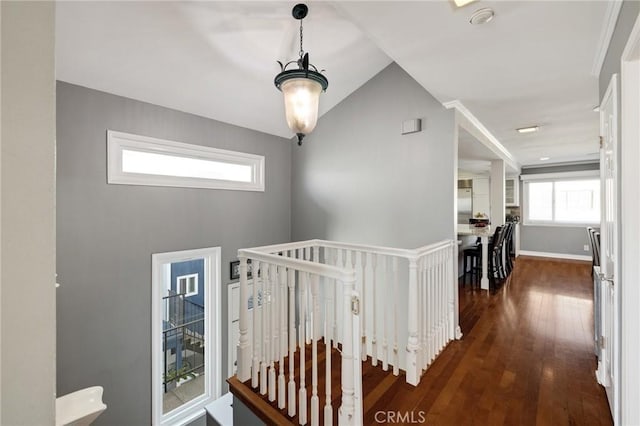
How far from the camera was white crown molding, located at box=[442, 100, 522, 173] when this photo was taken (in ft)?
9.34

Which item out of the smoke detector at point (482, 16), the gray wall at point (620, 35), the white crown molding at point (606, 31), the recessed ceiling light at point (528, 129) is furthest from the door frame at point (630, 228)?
the recessed ceiling light at point (528, 129)

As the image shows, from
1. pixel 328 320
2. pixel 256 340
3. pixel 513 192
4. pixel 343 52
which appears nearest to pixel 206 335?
pixel 256 340

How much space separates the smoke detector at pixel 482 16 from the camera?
1.58 meters

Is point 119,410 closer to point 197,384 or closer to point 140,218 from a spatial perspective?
point 197,384

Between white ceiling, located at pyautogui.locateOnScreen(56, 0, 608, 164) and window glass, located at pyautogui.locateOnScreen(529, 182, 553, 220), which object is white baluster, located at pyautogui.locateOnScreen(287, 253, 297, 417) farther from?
window glass, located at pyautogui.locateOnScreen(529, 182, 553, 220)

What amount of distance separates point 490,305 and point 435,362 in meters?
1.83

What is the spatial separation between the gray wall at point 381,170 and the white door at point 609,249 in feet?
3.68

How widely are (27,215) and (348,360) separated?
55.0 inches

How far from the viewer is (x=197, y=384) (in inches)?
148

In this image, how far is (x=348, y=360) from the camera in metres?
1.46

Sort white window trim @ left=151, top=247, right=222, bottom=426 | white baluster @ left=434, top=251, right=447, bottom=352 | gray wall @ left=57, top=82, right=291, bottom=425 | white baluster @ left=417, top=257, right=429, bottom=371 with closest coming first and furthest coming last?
white baluster @ left=417, top=257, right=429, bottom=371 < white baluster @ left=434, top=251, right=447, bottom=352 < gray wall @ left=57, top=82, right=291, bottom=425 < white window trim @ left=151, top=247, right=222, bottom=426

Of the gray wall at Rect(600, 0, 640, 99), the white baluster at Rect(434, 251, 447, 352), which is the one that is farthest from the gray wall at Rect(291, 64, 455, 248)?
the gray wall at Rect(600, 0, 640, 99)

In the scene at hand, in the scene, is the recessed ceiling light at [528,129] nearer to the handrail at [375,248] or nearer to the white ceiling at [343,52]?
the white ceiling at [343,52]

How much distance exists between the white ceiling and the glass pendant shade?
1.61ft
